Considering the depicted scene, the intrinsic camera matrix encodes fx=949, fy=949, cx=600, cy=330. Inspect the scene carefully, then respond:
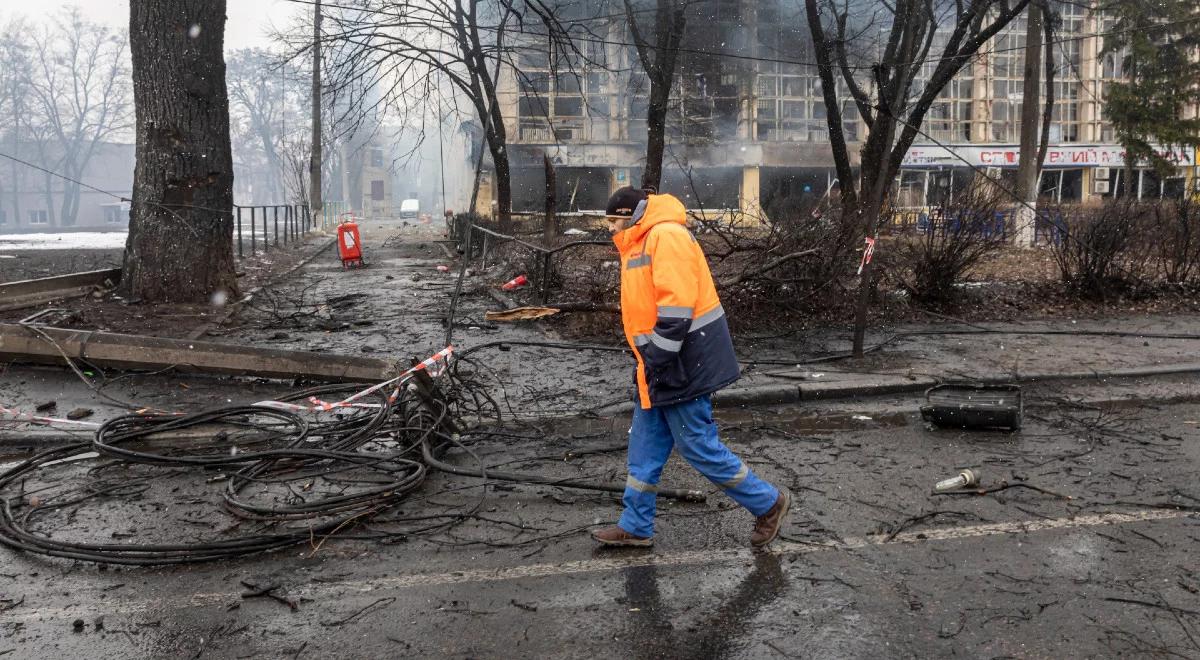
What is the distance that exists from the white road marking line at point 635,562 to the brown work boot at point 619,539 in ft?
0.28

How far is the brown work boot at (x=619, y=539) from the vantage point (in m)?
4.26

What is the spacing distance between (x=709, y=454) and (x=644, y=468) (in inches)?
12.5

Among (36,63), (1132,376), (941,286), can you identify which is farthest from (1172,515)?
(36,63)

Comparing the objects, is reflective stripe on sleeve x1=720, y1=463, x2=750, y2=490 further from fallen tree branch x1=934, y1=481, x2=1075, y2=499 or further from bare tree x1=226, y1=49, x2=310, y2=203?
bare tree x1=226, y1=49, x2=310, y2=203

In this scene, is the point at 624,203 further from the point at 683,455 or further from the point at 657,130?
the point at 657,130

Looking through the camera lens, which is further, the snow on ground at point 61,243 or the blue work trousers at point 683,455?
the snow on ground at point 61,243

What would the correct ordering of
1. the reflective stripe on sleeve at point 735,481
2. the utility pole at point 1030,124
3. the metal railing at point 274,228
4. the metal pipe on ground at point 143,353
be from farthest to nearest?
the metal railing at point 274,228, the utility pole at point 1030,124, the metal pipe on ground at point 143,353, the reflective stripe on sleeve at point 735,481

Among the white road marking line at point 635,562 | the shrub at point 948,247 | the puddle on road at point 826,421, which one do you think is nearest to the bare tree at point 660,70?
the shrub at point 948,247

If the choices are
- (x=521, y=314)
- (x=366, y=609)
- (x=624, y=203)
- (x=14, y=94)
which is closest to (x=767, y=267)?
(x=521, y=314)

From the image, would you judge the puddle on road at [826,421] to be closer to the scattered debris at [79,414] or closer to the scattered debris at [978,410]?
the scattered debris at [978,410]

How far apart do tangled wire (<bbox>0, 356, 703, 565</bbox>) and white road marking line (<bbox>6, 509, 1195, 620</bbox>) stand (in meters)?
0.43

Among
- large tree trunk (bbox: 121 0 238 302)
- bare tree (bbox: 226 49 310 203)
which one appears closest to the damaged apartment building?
bare tree (bbox: 226 49 310 203)

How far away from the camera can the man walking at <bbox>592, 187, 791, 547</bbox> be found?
404 cm

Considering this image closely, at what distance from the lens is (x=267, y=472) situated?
5.26 metres
